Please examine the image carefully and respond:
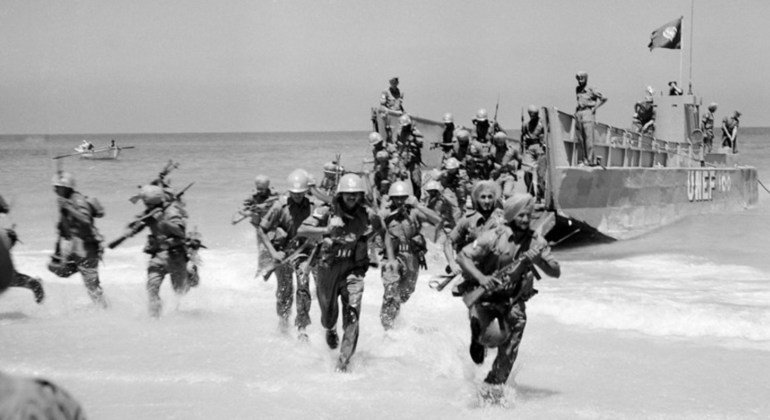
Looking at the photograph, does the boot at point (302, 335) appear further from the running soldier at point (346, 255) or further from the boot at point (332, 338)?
the running soldier at point (346, 255)

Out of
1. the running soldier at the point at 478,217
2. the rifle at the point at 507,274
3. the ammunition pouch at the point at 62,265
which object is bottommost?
the ammunition pouch at the point at 62,265

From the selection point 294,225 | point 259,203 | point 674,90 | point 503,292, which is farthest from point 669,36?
point 503,292

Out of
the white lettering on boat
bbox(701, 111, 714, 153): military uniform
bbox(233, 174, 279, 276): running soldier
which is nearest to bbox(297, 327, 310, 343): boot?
bbox(233, 174, 279, 276): running soldier

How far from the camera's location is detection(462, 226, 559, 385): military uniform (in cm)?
679

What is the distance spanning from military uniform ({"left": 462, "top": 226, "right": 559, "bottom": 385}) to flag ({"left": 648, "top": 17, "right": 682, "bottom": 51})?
63.1 feet

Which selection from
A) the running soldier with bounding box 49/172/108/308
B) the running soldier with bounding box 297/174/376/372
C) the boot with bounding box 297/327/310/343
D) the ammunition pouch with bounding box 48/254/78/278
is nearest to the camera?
the running soldier with bounding box 297/174/376/372

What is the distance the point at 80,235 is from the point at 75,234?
0.06 metres

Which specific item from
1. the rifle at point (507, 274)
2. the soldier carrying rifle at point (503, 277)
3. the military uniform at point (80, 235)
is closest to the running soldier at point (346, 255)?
the soldier carrying rifle at point (503, 277)

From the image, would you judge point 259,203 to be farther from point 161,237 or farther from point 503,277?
point 503,277

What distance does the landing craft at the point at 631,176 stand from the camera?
1788 centimetres

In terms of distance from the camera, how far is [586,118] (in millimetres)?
17484

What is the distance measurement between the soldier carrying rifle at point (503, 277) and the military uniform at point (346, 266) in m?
1.34

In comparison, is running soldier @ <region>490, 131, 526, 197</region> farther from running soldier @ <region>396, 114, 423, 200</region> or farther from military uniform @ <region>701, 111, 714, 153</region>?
military uniform @ <region>701, 111, 714, 153</region>

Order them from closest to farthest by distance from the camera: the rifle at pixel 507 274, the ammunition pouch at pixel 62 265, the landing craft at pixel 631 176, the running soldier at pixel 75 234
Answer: the rifle at pixel 507 274
the running soldier at pixel 75 234
the ammunition pouch at pixel 62 265
the landing craft at pixel 631 176
